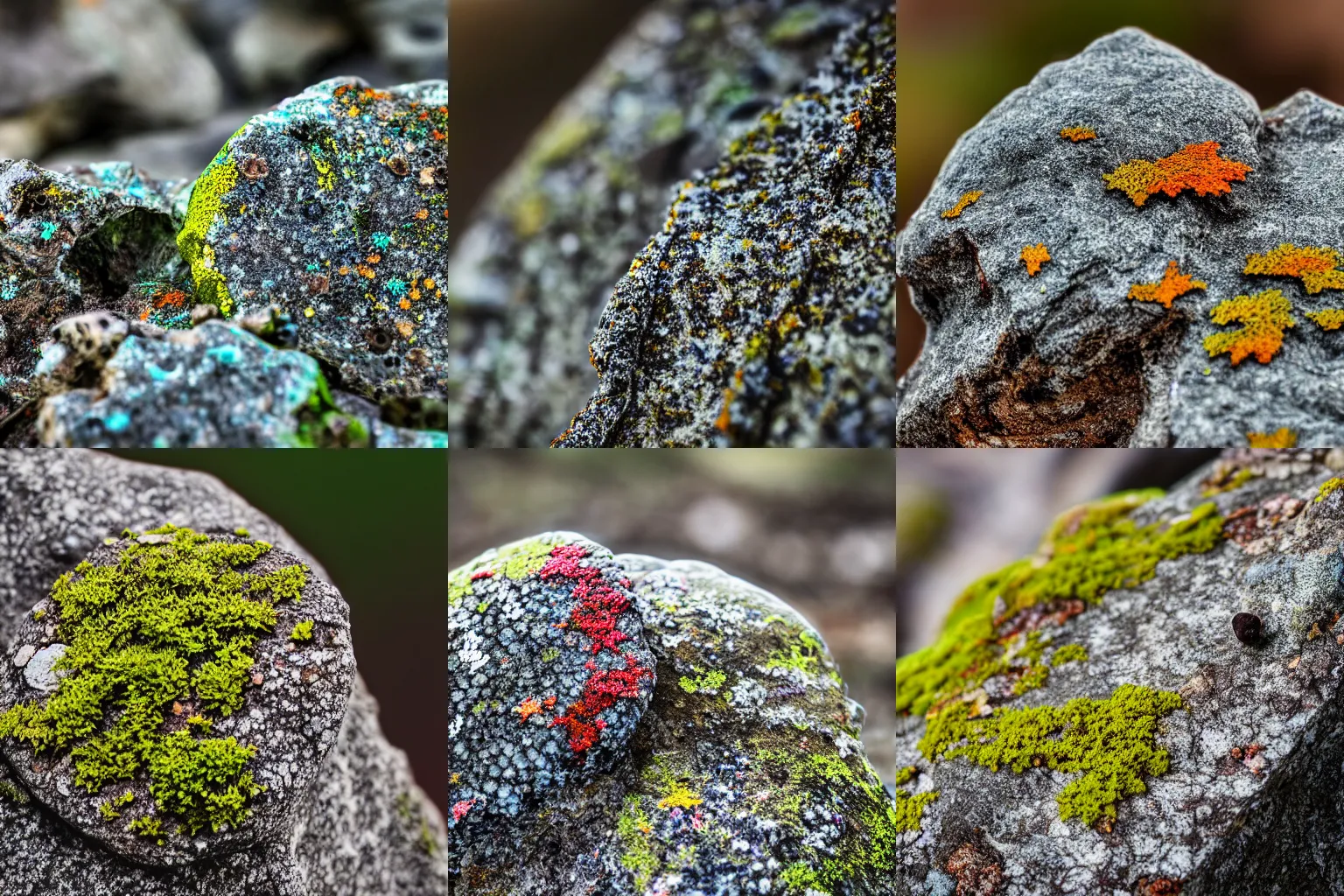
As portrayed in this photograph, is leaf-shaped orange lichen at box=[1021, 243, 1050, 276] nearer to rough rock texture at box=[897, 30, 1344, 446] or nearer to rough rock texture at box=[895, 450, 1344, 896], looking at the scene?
rough rock texture at box=[897, 30, 1344, 446]

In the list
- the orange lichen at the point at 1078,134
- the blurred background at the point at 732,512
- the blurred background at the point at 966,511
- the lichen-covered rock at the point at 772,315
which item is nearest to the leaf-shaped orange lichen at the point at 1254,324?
the orange lichen at the point at 1078,134

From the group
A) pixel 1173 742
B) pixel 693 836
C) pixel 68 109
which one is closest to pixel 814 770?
pixel 693 836

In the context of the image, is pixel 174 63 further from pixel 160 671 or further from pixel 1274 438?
pixel 1274 438

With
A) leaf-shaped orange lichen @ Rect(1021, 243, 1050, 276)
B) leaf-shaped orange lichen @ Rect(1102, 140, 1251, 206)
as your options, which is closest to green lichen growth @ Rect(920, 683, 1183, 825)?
leaf-shaped orange lichen @ Rect(1021, 243, 1050, 276)

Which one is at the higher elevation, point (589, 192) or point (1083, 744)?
point (589, 192)

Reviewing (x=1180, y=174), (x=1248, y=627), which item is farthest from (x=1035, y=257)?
(x=1248, y=627)

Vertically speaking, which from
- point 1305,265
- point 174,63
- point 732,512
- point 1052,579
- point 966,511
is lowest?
point 732,512
